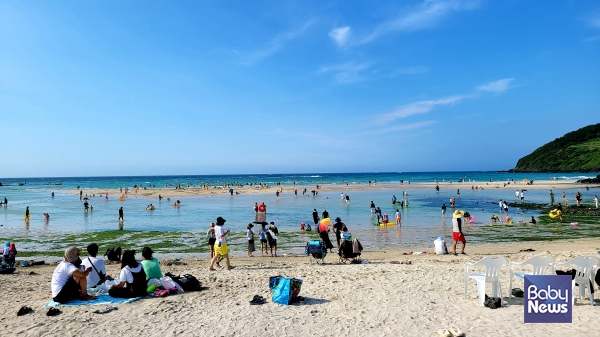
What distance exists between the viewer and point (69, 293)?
7766mm

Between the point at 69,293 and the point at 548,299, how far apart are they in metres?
9.45

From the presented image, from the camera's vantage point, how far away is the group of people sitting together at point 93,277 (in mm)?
7730

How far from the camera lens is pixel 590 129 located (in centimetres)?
15425

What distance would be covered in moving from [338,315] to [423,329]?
161 cm

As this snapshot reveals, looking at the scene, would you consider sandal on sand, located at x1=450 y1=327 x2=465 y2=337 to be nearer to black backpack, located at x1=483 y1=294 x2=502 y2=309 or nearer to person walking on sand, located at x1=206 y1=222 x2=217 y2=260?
black backpack, located at x1=483 y1=294 x2=502 y2=309

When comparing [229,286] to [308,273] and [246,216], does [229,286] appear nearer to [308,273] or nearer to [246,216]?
[308,273]

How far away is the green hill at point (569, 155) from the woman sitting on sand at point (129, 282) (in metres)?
138

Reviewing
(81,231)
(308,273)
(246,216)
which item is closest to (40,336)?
(308,273)

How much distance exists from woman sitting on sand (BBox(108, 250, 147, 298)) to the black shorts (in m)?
0.65

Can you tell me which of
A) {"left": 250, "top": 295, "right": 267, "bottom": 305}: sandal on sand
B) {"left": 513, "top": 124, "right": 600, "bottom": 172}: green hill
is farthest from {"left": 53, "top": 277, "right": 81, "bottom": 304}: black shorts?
{"left": 513, "top": 124, "right": 600, "bottom": 172}: green hill

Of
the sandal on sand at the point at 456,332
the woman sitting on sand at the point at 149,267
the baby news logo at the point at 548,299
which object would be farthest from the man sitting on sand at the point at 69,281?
the baby news logo at the point at 548,299

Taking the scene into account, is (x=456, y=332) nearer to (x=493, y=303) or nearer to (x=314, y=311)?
(x=493, y=303)

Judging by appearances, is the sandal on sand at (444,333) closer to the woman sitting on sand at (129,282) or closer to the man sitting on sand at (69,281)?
the woman sitting on sand at (129,282)

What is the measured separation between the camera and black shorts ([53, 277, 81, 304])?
766cm
